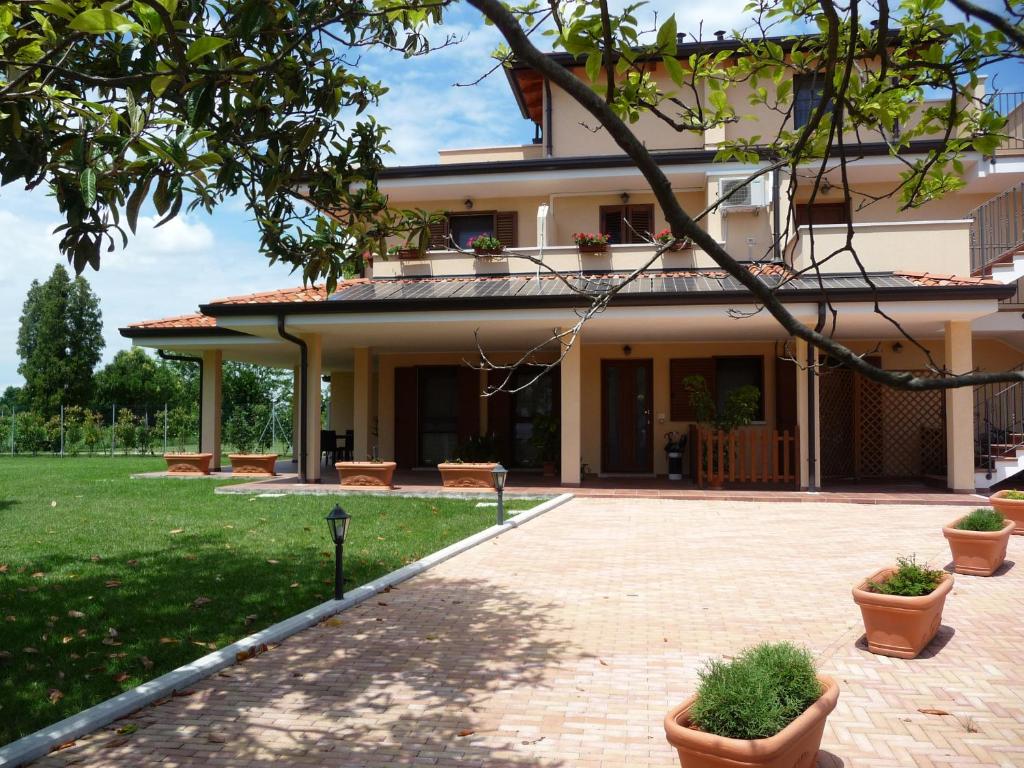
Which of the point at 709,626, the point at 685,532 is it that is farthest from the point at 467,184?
the point at 709,626

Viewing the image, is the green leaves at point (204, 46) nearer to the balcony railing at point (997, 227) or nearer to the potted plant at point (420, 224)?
the potted plant at point (420, 224)

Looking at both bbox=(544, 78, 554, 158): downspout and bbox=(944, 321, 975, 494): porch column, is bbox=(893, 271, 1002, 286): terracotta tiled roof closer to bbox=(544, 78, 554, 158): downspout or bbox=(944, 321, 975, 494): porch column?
bbox=(944, 321, 975, 494): porch column

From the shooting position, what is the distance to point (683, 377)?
1738cm

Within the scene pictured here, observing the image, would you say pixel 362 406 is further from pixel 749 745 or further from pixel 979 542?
pixel 749 745

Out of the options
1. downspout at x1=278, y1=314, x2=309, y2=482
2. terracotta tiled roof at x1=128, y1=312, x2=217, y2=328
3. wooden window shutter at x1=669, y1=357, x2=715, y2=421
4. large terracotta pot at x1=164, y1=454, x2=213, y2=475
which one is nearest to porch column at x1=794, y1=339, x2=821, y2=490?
wooden window shutter at x1=669, y1=357, x2=715, y2=421

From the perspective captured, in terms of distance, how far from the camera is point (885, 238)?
15.0m

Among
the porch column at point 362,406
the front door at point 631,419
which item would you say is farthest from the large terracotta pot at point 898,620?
the porch column at point 362,406

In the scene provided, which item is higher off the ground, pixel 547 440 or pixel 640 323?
pixel 640 323

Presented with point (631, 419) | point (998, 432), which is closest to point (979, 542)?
point (998, 432)

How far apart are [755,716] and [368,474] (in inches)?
477

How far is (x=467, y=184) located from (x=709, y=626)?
546 inches

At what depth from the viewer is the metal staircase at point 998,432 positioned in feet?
45.3

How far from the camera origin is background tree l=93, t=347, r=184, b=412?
42.3 m

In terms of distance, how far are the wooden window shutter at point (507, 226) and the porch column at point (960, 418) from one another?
30.9 feet
